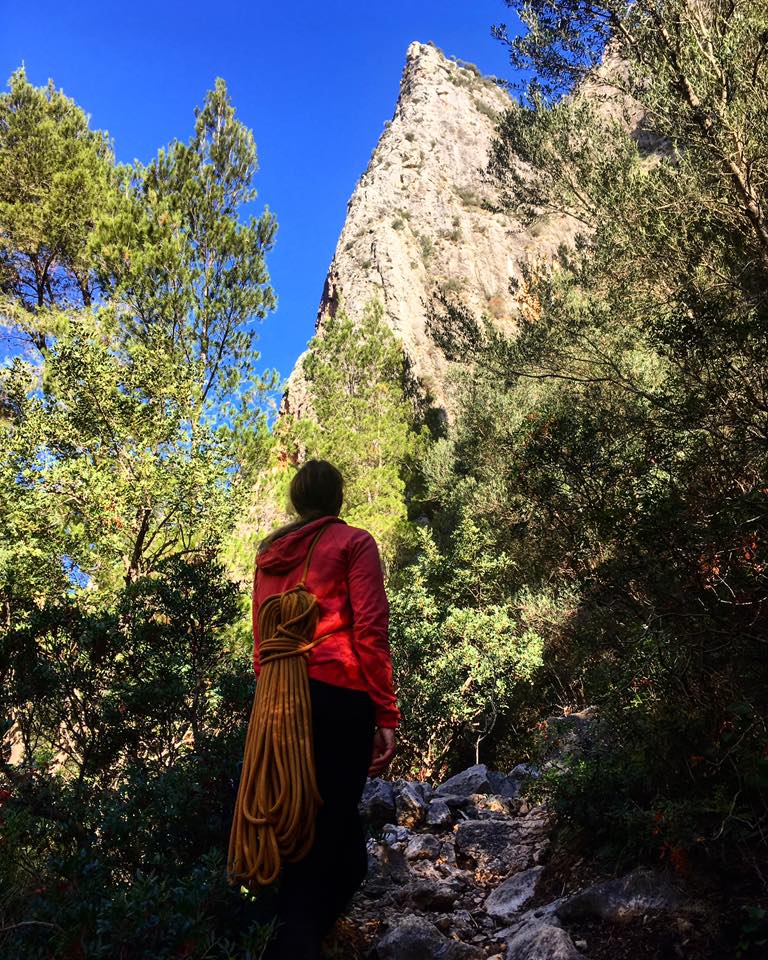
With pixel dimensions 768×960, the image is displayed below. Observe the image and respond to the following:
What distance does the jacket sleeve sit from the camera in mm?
2014

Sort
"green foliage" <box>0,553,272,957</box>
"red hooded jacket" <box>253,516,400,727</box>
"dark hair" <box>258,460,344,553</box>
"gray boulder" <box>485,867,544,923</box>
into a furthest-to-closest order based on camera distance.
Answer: "gray boulder" <box>485,867,544,923</box>
"dark hair" <box>258,460,344,553</box>
"red hooded jacket" <box>253,516,400,727</box>
"green foliage" <box>0,553,272,957</box>

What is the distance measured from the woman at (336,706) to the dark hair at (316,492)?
0.32 feet

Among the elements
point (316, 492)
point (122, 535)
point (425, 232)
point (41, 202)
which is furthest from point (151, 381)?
point (425, 232)

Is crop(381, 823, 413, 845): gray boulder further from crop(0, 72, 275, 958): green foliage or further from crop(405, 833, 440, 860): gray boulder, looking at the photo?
crop(0, 72, 275, 958): green foliage

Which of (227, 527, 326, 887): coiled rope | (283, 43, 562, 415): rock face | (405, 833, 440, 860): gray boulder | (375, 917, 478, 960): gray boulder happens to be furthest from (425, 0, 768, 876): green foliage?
(283, 43, 562, 415): rock face

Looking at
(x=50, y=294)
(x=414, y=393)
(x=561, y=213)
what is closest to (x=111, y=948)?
(x=561, y=213)

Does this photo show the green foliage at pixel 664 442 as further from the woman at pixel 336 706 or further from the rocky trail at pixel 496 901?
the woman at pixel 336 706

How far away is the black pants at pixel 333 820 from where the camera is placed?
1.83 metres

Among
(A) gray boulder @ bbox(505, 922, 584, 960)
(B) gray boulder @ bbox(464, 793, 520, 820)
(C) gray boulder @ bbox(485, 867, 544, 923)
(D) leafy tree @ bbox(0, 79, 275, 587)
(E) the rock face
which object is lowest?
(B) gray boulder @ bbox(464, 793, 520, 820)

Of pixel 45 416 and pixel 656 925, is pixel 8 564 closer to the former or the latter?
pixel 45 416

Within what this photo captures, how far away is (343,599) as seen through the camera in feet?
7.04

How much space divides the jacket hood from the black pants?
1.40ft

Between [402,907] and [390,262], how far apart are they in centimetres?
3981

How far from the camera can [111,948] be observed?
1.62 metres
